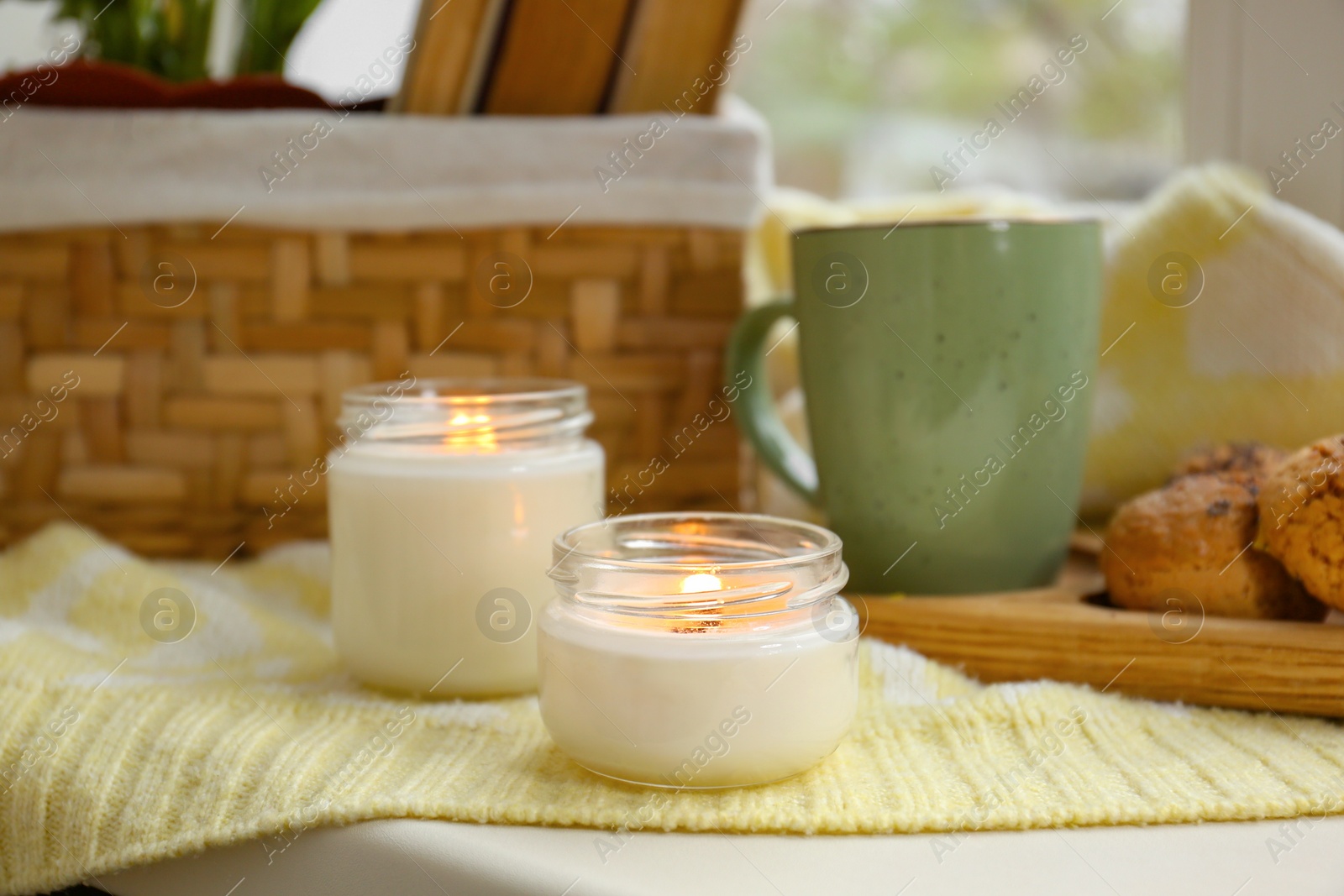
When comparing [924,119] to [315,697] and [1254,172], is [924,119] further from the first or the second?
[315,697]

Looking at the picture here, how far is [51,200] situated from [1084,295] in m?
0.61

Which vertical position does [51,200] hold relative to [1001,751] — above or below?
above

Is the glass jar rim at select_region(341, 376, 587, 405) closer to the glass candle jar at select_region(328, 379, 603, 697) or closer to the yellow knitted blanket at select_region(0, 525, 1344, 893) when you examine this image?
the glass candle jar at select_region(328, 379, 603, 697)

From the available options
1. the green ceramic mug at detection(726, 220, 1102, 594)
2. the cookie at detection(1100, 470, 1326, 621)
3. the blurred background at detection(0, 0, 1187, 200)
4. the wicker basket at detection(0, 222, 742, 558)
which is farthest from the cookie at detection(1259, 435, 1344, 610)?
the blurred background at detection(0, 0, 1187, 200)

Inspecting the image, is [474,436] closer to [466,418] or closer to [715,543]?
[466,418]

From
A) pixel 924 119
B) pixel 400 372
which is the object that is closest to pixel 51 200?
pixel 400 372

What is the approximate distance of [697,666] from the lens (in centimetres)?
42

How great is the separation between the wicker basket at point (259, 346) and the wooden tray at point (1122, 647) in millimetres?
233

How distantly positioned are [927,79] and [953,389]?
594 millimetres

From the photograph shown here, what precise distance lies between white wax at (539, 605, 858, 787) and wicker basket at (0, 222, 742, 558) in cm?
31

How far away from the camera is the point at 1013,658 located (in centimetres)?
55

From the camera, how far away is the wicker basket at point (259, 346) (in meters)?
0.70

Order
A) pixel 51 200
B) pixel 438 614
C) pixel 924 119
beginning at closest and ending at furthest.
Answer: pixel 438 614
pixel 51 200
pixel 924 119

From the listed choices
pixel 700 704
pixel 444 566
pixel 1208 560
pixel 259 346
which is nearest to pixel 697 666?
pixel 700 704
